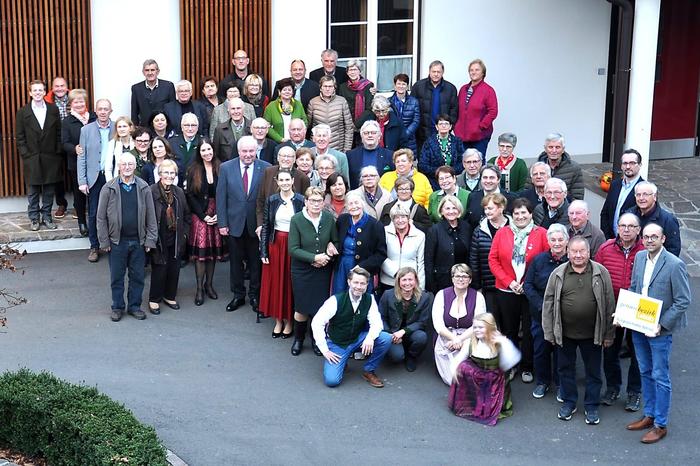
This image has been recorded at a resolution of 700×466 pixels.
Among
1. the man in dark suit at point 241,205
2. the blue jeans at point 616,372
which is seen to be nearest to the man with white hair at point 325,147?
the man in dark suit at point 241,205

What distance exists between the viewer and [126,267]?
43.1 feet

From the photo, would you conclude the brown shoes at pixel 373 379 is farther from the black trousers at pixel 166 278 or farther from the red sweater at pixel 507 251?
the black trousers at pixel 166 278

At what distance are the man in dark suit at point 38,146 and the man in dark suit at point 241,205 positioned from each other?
296cm

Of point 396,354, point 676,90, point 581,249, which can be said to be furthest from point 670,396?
point 676,90

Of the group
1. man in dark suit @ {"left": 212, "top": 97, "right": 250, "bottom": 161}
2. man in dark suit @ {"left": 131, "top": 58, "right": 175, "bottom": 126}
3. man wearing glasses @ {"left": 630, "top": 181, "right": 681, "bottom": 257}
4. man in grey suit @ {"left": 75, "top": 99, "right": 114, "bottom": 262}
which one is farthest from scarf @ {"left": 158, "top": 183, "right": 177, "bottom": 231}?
man wearing glasses @ {"left": 630, "top": 181, "right": 681, "bottom": 257}

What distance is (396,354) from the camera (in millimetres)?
11773

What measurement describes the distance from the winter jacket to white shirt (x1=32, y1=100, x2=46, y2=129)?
5201 mm

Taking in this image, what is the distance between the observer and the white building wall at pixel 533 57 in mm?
17219

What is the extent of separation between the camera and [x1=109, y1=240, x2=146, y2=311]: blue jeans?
42.6 feet

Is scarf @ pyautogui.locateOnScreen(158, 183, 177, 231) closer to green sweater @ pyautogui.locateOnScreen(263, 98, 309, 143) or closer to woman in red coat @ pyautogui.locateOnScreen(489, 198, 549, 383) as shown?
green sweater @ pyautogui.locateOnScreen(263, 98, 309, 143)

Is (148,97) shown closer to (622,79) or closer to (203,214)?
(203,214)

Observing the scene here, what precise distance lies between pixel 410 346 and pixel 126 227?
10.9 ft

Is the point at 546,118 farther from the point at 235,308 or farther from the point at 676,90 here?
the point at 235,308

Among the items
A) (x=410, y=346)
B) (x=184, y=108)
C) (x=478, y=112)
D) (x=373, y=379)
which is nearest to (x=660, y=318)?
(x=410, y=346)
